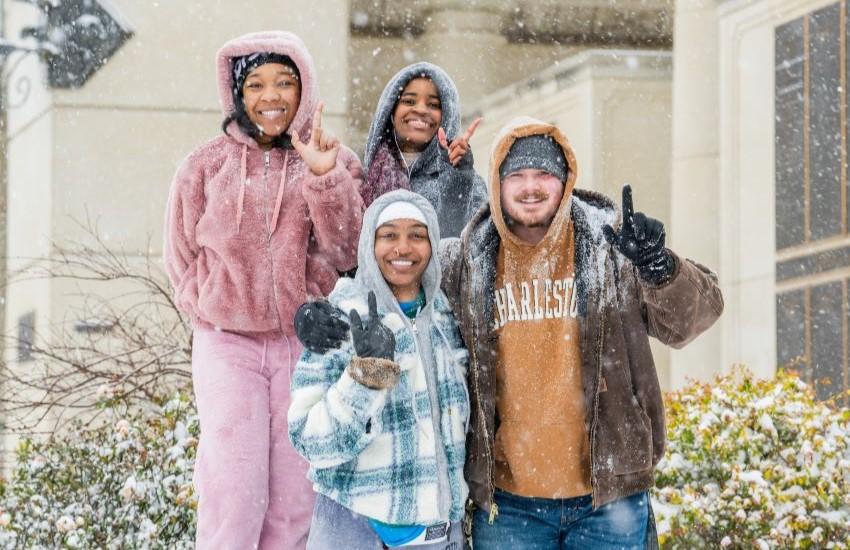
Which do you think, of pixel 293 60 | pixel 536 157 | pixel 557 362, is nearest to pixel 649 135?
pixel 293 60

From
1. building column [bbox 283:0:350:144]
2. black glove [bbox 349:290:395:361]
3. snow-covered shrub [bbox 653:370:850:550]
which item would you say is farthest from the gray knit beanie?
building column [bbox 283:0:350:144]

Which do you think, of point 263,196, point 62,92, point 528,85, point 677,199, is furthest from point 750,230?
point 263,196

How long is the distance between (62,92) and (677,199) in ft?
15.7

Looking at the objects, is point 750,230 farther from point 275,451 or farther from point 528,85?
point 275,451

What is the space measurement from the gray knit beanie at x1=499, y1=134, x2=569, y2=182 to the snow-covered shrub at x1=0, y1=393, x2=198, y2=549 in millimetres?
2423

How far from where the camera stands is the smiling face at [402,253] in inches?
136

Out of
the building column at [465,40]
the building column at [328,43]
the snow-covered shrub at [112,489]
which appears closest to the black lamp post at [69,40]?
the building column at [328,43]

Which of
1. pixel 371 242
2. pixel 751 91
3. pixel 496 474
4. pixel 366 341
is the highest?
pixel 751 91

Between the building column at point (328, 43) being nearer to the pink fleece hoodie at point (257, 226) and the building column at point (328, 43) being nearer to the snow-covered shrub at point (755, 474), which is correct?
the snow-covered shrub at point (755, 474)

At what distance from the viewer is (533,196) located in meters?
3.38

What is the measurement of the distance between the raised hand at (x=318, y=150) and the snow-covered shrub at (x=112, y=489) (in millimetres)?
1950

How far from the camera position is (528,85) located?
1084 cm

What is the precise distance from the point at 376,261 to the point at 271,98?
76 cm

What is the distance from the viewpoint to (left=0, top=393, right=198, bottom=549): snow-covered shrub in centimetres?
532
